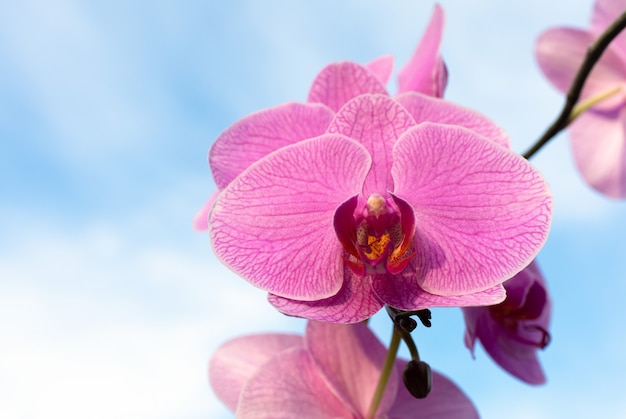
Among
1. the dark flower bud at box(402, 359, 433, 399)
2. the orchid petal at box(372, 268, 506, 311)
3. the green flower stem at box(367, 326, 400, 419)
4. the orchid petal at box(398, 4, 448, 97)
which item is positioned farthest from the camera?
the orchid petal at box(398, 4, 448, 97)

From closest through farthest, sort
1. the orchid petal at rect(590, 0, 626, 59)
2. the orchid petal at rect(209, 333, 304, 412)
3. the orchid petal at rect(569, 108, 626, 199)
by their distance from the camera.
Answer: the orchid petal at rect(209, 333, 304, 412)
the orchid petal at rect(590, 0, 626, 59)
the orchid petal at rect(569, 108, 626, 199)

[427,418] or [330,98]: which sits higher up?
[330,98]

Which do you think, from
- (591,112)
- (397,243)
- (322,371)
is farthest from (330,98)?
(591,112)

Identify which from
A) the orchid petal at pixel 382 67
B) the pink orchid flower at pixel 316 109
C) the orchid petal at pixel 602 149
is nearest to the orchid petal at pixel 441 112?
the pink orchid flower at pixel 316 109

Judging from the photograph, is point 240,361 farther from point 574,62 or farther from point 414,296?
point 574,62

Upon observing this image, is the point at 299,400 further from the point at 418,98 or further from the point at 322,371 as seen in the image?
the point at 418,98

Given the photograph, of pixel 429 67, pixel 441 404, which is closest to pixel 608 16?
pixel 429 67

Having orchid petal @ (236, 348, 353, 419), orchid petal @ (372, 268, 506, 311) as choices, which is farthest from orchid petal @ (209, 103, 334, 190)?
orchid petal @ (236, 348, 353, 419)

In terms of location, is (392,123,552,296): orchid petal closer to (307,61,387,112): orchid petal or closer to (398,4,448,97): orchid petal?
(307,61,387,112): orchid petal
